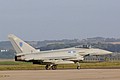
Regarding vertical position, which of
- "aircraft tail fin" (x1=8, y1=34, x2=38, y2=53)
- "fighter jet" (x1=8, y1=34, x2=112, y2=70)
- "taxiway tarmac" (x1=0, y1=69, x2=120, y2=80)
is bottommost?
"taxiway tarmac" (x1=0, y1=69, x2=120, y2=80)

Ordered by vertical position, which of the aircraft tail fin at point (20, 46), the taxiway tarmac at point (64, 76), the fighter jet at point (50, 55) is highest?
the aircraft tail fin at point (20, 46)

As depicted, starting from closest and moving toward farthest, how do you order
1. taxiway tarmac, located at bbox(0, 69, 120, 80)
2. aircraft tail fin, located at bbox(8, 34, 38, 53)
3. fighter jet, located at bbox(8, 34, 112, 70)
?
taxiway tarmac, located at bbox(0, 69, 120, 80)
fighter jet, located at bbox(8, 34, 112, 70)
aircraft tail fin, located at bbox(8, 34, 38, 53)

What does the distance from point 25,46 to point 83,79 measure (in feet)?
86.5

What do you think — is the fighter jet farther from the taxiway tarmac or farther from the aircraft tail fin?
the taxiway tarmac

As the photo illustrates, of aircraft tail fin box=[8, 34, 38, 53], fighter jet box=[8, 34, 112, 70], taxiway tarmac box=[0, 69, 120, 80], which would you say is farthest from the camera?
aircraft tail fin box=[8, 34, 38, 53]

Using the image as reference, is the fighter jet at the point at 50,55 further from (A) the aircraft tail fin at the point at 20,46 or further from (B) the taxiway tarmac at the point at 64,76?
(B) the taxiway tarmac at the point at 64,76

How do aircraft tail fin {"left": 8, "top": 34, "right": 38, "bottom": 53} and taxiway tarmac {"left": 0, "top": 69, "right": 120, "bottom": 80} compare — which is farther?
aircraft tail fin {"left": 8, "top": 34, "right": 38, "bottom": 53}

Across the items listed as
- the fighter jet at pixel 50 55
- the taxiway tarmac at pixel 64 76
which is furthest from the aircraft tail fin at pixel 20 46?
the taxiway tarmac at pixel 64 76

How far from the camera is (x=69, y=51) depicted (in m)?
59.6

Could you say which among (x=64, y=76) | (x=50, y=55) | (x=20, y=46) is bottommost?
(x=64, y=76)

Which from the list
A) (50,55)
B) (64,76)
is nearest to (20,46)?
(50,55)

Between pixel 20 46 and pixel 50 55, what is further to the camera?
pixel 20 46

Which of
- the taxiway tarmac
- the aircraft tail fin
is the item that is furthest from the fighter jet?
the taxiway tarmac

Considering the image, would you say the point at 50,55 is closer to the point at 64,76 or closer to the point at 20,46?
the point at 20,46
